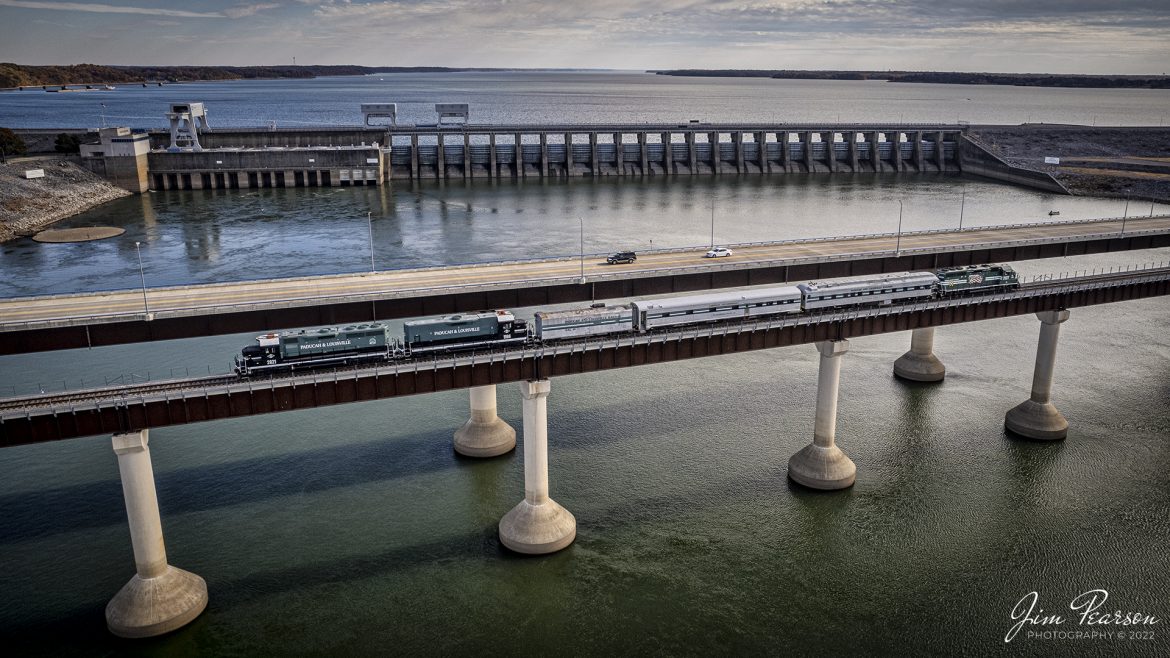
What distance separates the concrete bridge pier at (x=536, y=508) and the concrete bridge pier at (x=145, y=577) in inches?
532

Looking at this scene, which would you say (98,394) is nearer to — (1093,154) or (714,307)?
(714,307)

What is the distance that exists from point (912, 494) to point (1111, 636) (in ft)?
39.2

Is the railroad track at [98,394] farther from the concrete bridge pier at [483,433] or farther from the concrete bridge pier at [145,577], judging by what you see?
the concrete bridge pier at [483,433]

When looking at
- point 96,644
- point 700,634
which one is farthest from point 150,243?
point 700,634

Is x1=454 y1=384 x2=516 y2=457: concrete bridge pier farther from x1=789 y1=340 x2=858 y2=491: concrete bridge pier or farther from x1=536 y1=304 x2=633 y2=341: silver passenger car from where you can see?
x1=789 y1=340 x2=858 y2=491: concrete bridge pier

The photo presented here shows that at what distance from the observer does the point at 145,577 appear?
33.5m

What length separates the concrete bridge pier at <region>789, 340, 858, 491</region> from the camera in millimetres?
43625

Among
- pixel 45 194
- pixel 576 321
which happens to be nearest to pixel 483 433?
pixel 576 321

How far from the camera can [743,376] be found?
6175 centimetres

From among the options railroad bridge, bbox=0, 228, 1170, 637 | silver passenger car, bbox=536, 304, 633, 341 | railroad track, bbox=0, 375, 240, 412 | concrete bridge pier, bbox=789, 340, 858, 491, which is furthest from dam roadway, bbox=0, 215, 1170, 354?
concrete bridge pier, bbox=789, 340, 858, 491

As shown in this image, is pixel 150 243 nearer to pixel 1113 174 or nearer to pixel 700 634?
pixel 700 634

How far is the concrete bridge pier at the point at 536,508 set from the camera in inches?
1489

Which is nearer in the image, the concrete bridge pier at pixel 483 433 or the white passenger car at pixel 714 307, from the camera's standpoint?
the white passenger car at pixel 714 307

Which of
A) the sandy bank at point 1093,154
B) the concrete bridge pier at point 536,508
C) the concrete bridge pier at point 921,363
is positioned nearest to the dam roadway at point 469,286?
the concrete bridge pier at point 921,363
